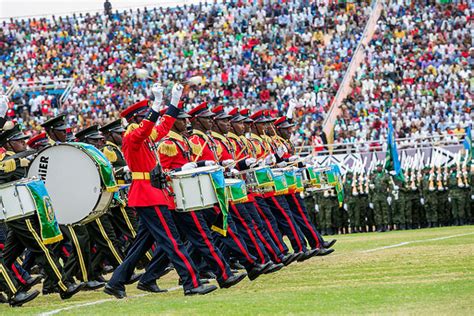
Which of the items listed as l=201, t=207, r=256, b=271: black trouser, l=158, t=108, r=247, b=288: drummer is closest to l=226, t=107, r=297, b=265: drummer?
l=201, t=207, r=256, b=271: black trouser

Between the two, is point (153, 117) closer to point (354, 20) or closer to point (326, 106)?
point (326, 106)

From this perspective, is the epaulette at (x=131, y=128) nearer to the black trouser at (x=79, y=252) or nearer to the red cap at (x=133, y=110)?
the red cap at (x=133, y=110)

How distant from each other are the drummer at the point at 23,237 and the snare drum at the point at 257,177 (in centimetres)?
332

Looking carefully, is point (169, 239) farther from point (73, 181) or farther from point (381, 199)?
point (381, 199)

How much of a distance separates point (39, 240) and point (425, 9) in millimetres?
30479

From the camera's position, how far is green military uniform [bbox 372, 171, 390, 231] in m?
29.2

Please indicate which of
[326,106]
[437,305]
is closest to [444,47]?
[326,106]

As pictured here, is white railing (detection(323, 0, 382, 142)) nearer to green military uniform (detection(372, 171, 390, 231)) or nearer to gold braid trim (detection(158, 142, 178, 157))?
green military uniform (detection(372, 171, 390, 231))

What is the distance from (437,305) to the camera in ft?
33.1

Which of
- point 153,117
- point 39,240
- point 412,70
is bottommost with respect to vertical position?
point 412,70

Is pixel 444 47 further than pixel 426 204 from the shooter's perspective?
Yes

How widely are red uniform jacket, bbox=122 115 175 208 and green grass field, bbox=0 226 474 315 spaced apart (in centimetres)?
104

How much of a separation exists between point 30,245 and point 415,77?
87.3 feet

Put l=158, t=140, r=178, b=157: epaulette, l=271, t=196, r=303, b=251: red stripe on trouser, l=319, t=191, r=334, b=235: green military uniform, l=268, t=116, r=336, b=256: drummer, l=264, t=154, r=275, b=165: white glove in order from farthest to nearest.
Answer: l=319, t=191, r=334, b=235: green military uniform < l=268, t=116, r=336, b=256: drummer < l=271, t=196, r=303, b=251: red stripe on trouser < l=264, t=154, r=275, b=165: white glove < l=158, t=140, r=178, b=157: epaulette
